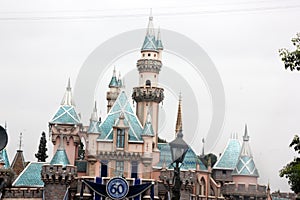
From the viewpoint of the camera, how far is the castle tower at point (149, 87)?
180 ft

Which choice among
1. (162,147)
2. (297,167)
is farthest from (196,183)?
(297,167)

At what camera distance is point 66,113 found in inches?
2105

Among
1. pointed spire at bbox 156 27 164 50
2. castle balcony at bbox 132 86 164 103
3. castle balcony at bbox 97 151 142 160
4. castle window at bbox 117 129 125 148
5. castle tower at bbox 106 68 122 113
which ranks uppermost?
pointed spire at bbox 156 27 164 50

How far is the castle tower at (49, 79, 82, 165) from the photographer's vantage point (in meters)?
52.8

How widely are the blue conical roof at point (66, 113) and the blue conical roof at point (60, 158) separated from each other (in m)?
4.12

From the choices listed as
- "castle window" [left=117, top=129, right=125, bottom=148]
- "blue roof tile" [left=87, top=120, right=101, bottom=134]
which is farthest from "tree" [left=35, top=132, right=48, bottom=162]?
"castle window" [left=117, top=129, right=125, bottom=148]

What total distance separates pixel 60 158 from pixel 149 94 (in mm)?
10125

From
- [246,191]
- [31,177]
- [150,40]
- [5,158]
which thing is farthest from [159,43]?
[5,158]

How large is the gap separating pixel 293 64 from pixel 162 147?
36.8 meters

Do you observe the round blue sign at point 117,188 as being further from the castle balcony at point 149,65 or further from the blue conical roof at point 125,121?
the castle balcony at point 149,65

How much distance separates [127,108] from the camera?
53.2 metres

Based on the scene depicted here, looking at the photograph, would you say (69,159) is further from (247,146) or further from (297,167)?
(297,167)

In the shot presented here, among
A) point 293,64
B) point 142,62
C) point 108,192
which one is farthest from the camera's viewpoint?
point 142,62

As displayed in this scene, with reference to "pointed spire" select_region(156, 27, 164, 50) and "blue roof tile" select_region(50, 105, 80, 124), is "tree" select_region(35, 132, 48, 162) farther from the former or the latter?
"pointed spire" select_region(156, 27, 164, 50)
